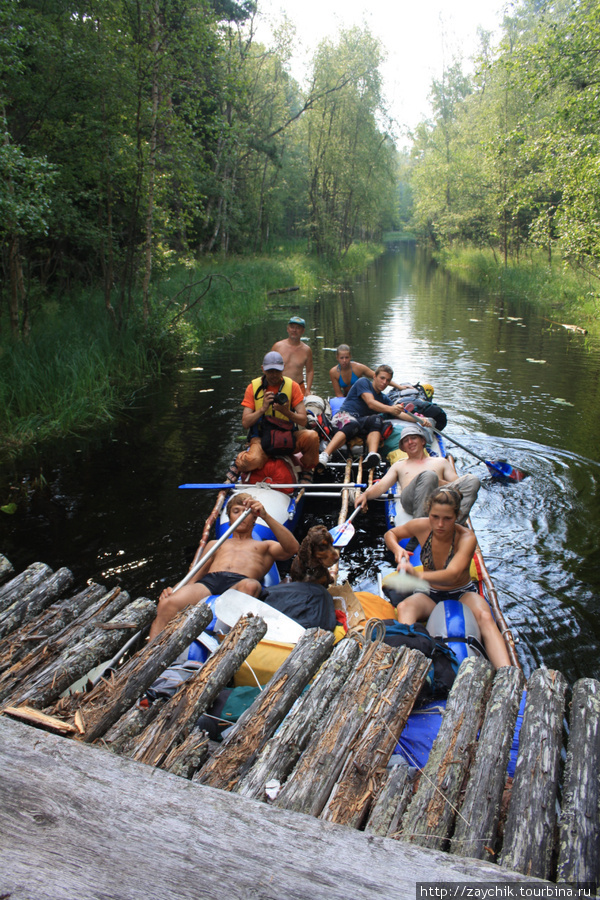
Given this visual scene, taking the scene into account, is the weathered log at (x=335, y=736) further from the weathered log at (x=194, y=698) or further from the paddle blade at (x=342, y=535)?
the paddle blade at (x=342, y=535)

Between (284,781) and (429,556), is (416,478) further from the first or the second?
(284,781)

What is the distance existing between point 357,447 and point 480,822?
6.48m

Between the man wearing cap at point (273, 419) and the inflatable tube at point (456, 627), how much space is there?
3264 mm

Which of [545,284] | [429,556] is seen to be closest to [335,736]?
[429,556]

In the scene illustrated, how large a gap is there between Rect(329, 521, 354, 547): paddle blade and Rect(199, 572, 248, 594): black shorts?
1345 mm

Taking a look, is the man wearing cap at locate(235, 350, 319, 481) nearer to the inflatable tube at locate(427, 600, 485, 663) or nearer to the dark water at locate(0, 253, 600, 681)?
the dark water at locate(0, 253, 600, 681)

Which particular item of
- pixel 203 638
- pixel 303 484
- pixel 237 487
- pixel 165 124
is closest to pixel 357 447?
pixel 303 484

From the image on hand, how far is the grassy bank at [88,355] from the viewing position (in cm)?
872

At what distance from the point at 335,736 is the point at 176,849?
0.76 metres

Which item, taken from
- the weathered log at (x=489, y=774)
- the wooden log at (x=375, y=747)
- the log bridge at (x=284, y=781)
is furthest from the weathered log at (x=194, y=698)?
the weathered log at (x=489, y=774)

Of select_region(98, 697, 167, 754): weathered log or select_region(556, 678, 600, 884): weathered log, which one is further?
select_region(98, 697, 167, 754): weathered log

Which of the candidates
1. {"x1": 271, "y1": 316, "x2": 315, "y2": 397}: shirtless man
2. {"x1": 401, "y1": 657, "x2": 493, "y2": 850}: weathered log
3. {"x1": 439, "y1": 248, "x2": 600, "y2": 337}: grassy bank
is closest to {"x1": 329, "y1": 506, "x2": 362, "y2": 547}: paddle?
{"x1": 401, "y1": 657, "x2": 493, "y2": 850}: weathered log

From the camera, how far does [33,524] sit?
254 inches

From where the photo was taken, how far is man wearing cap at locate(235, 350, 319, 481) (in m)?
6.90
